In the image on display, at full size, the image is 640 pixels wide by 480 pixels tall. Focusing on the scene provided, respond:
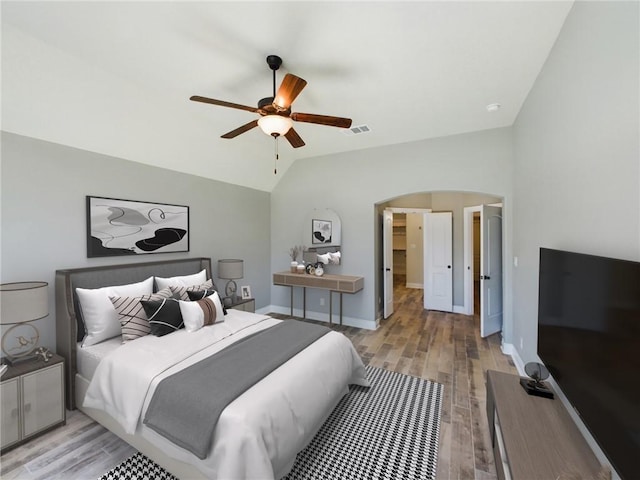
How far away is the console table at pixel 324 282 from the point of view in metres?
4.41

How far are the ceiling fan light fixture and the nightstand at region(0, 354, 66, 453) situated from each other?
8.49ft

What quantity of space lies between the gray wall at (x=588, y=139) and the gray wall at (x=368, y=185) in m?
1.13

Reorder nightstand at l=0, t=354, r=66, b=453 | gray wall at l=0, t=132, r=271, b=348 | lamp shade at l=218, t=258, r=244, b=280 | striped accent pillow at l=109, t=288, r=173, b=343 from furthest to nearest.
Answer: lamp shade at l=218, t=258, r=244, b=280
striped accent pillow at l=109, t=288, r=173, b=343
gray wall at l=0, t=132, r=271, b=348
nightstand at l=0, t=354, r=66, b=453

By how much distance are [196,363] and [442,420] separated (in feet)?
6.95

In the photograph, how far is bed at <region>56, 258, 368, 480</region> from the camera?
1546 mm

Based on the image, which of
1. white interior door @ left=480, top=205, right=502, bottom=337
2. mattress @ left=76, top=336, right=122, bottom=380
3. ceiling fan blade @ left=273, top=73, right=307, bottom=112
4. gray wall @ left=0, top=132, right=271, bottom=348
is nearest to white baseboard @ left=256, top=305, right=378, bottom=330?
white interior door @ left=480, top=205, right=502, bottom=337

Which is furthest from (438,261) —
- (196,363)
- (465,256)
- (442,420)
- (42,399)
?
(42,399)

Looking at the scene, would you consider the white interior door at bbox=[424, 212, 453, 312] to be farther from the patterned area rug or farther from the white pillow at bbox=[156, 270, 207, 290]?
the white pillow at bbox=[156, 270, 207, 290]

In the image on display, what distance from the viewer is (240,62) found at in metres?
2.33

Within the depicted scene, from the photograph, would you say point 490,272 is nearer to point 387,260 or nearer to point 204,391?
point 387,260

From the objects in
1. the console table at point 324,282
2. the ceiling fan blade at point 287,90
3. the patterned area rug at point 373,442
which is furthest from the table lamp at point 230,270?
the ceiling fan blade at point 287,90

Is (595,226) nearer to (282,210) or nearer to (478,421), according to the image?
(478,421)

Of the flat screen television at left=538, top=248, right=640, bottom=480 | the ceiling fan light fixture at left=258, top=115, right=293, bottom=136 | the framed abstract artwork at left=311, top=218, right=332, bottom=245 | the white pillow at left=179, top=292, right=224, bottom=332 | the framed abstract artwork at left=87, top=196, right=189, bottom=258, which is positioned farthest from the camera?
the framed abstract artwork at left=311, top=218, right=332, bottom=245

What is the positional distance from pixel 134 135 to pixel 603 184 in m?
3.98
